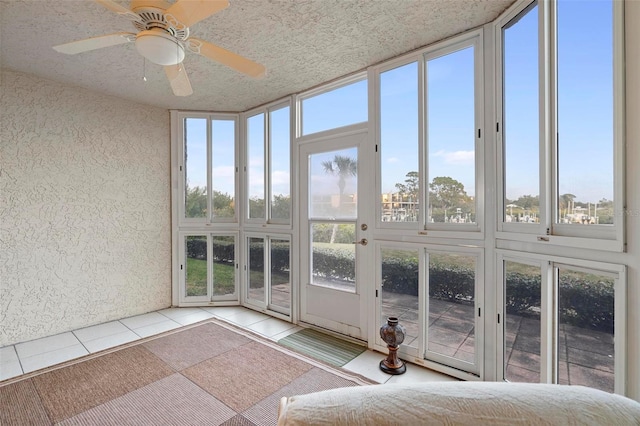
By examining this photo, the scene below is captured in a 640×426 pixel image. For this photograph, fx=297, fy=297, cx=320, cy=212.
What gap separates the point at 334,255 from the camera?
3.19m

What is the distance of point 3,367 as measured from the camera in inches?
96.7

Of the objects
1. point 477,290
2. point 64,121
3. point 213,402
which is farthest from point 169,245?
point 477,290

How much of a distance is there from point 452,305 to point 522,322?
0.50m

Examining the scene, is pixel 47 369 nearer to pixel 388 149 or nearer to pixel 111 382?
pixel 111 382

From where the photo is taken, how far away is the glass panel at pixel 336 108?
9.76 ft

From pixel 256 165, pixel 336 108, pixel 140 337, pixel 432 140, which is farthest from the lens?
pixel 256 165

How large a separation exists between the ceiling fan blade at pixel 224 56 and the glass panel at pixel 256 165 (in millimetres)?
1989

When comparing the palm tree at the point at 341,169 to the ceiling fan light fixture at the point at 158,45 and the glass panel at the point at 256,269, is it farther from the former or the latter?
the ceiling fan light fixture at the point at 158,45

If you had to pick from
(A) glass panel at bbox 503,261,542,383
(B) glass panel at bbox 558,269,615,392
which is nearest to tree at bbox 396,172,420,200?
(A) glass panel at bbox 503,261,542,383

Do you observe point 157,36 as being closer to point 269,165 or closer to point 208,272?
point 269,165

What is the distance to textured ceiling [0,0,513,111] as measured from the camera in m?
2.00

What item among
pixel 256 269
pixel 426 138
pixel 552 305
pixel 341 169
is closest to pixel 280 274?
pixel 256 269

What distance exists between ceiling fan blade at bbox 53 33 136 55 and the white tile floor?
2.49m

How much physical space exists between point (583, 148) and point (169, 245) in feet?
13.9
